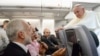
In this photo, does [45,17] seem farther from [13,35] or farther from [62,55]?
[13,35]

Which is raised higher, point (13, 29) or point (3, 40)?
point (13, 29)

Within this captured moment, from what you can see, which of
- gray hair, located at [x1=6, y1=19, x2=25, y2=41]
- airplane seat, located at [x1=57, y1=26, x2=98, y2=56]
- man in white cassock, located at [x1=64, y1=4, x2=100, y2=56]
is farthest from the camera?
man in white cassock, located at [x1=64, y1=4, x2=100, y2=56]

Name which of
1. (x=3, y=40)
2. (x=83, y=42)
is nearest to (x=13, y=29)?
(x=3, y=40)

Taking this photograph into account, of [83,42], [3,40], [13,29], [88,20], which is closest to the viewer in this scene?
[83,42]

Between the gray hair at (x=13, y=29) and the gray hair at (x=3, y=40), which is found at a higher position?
the gray hair at (x=13, y=29)

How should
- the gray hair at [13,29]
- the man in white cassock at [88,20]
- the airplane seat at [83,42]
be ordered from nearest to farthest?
the airplane seat at [83,42]
the gray hair at [13,29]
the man in white cassock at [88,20]

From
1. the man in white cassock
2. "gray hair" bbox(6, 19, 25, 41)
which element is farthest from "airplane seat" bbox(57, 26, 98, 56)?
the man in white cassock

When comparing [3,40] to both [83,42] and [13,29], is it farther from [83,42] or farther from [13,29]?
[83,42]

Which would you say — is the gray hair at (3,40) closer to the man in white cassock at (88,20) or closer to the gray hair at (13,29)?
the gray hair at (13,29)

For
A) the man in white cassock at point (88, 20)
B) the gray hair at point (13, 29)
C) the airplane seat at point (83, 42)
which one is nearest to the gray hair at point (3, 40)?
the gray hair at point (13, 29)

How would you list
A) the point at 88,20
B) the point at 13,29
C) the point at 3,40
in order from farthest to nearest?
the point at 88,20 → the point at 3,40 → the point at 13,29

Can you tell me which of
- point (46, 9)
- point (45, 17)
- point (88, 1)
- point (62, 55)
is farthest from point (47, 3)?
point (62, 55)

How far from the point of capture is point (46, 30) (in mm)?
3959

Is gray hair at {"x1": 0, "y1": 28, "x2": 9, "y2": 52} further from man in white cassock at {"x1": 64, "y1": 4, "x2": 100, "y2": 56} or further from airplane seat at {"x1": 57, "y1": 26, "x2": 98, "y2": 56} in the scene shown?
man in white cassock at {"x1": 64, "y1": 4, "x2": 100, "y2": 56}
